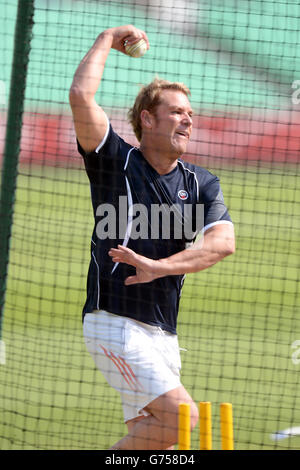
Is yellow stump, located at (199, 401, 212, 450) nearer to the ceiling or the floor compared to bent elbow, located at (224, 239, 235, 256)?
nearer to the floor

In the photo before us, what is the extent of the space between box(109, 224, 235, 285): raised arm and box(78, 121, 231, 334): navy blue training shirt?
0.33 ft

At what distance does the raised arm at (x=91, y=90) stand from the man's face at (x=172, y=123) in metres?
0.36

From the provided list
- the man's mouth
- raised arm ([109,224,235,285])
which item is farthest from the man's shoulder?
raised arm ([109,224,235,285])

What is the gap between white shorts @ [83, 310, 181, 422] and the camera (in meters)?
3.70

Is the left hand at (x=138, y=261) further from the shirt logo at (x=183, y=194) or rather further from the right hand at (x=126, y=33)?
the right hand at (x=126, y=33)

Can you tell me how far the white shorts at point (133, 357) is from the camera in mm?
3697

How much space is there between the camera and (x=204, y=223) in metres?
3.98

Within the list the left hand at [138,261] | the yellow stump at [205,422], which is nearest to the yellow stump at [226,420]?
the yellow stump at [205,422]

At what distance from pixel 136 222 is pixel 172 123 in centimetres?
60

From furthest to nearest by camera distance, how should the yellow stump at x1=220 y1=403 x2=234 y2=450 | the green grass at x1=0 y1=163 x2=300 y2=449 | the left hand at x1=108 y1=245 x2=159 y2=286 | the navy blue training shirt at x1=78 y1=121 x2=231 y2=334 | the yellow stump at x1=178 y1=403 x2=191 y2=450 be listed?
the green grass at x1=0 y1=163 x2=300 y2=449, the navy blue training shirt at x1=78 y1=121 x2=231 y2=334, the left hand at x1=108 y1=245 x2=159 y2=286, the yellow stump at x1=220 y1=403 x2=234 y2=450, the yellow stump at x1=178 y1=403 x2=191 y2=450

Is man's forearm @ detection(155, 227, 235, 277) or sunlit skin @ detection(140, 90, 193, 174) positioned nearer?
man's forearm @ detection(155, 227, 235, 277)

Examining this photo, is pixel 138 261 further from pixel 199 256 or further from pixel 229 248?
pixel 229 248

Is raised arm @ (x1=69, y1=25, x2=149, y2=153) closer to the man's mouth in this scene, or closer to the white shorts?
the man's mouth
